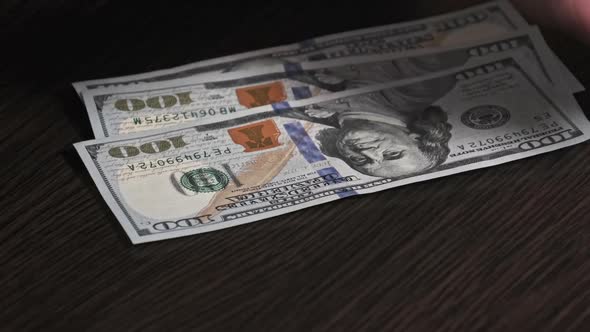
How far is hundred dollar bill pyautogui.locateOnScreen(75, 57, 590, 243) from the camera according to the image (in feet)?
2.33

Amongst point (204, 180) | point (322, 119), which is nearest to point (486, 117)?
point (322, 119)

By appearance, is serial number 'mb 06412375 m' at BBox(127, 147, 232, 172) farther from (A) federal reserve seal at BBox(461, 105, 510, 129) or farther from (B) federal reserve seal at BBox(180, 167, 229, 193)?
(A) federal reserve seal at BBox(461, 105, 510, 129)

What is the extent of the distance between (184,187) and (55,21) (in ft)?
1.06

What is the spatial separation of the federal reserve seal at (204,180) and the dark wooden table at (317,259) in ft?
0.15

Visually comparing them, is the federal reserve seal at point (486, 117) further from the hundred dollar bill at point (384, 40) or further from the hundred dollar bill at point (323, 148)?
the hundred dollar bill at point (384, 40)

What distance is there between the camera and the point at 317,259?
0.67 metres

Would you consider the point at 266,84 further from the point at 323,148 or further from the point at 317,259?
the point at 317,259

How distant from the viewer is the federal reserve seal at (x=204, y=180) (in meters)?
0.72

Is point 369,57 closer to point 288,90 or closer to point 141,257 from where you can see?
point 288,90

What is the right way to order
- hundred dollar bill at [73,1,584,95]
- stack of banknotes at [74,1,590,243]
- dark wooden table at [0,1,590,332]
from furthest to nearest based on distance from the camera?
hundred dollar bill at [73,1,584,95] < stack of banknotes at [74,1,590,243] < dark wooden table at [0,1,590,332]

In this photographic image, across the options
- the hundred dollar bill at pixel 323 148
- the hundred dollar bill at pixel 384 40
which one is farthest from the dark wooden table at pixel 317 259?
the hundred dollar bill at pixel 384 40

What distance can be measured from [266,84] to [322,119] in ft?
0.27

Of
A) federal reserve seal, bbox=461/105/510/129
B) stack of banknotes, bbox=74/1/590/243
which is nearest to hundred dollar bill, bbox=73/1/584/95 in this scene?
stack of banknotes, bbox=74/1/590/243

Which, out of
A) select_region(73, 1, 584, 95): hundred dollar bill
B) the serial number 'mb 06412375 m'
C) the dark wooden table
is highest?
select_region(73, 1, 584, 95): hundred dollar bill
